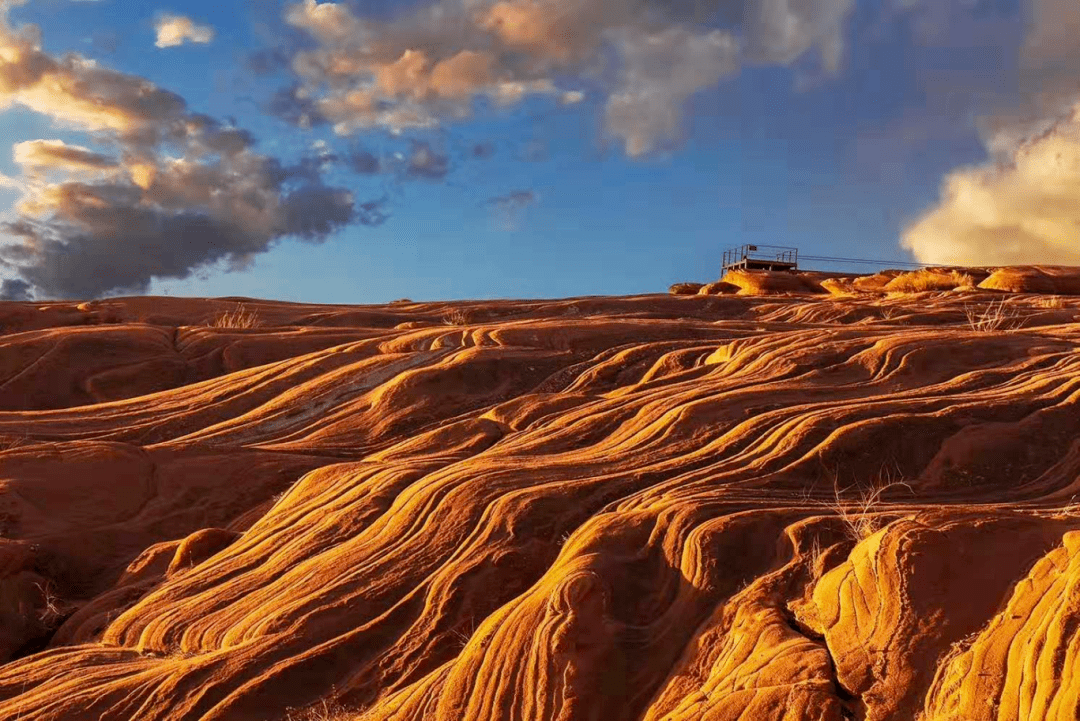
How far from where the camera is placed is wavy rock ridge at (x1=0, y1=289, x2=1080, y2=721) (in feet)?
23.6

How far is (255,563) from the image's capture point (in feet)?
36.5

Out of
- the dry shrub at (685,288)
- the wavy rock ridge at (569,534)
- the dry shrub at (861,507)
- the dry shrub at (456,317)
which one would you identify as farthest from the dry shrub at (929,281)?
the dry shrub at (861,507)

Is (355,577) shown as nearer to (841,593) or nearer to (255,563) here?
(255,563)

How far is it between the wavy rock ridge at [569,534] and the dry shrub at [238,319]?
8360mm

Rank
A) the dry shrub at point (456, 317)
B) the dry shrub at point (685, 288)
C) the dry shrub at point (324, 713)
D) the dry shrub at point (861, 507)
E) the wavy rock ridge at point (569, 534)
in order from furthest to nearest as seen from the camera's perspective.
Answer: the dry shrub at point (685, 288), the dry shrub at point (456, 317), the dry shrub at point (861, 507), the dry shrub at point (324, 713), the wavy rock ridge at point (569, 534)

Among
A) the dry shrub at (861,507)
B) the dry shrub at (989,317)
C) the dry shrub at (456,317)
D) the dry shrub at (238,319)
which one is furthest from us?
the dry shrub at (238,319)

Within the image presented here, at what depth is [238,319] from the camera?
27.0 meters

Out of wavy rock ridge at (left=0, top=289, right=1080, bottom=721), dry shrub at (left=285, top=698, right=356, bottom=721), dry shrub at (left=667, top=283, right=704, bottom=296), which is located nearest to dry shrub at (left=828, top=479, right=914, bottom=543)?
wavy rock ridge at (left=0, top=289, right=1080, bottom=721)

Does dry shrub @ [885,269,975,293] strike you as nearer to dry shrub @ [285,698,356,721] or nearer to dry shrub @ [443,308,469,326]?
dry shrub @ [443,308,469,326]

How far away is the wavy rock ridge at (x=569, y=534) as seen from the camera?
23.6 ft

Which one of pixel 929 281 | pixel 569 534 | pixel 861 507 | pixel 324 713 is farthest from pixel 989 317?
pixel 324 713

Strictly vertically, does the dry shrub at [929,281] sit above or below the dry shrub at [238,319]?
above

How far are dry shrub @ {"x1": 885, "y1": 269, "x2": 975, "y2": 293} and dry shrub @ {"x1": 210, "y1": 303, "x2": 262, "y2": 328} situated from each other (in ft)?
56.9

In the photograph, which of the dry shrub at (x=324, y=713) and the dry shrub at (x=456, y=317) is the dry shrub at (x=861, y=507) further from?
the dry shrub at (x=456, y=317)
